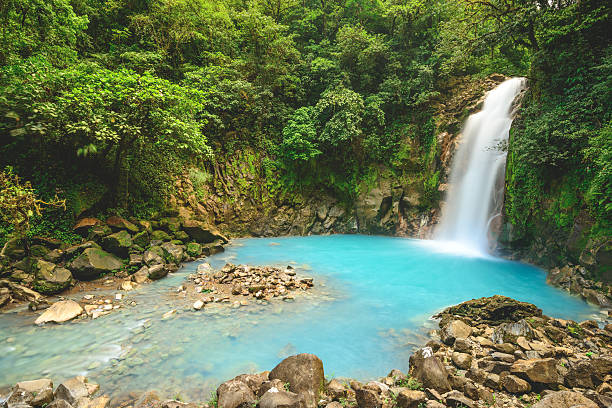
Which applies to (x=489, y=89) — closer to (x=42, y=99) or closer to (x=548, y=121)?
(x=548, y=121)

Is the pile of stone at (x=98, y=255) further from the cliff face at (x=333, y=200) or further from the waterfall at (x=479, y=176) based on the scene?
the waterfall at (x=479, y=176)

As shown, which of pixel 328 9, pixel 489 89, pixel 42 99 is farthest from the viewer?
pixel 328 9

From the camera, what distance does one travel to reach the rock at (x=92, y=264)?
585 centimetres

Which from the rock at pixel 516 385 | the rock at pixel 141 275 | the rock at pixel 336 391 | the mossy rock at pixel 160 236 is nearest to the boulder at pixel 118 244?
the rock at pixel 141 275

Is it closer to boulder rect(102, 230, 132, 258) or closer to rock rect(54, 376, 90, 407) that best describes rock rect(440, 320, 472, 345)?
rock rect(54, 376, 90, 407)

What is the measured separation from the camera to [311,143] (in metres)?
15.5

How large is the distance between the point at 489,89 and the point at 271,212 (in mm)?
14464

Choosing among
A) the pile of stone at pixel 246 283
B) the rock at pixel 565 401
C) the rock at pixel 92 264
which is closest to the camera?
the rock at pixel 565 401

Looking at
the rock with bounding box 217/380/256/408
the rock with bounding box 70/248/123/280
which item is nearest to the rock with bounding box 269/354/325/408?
the rock with bounding box 217/380/256/408

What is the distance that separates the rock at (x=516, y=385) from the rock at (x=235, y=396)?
8.95 ft

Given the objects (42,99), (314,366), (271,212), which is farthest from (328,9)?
(314,366)

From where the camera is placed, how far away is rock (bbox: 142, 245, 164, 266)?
704 cm

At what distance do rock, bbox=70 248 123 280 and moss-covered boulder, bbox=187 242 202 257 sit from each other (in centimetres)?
236

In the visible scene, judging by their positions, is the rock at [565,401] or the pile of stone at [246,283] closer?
the rock at [565,401]
